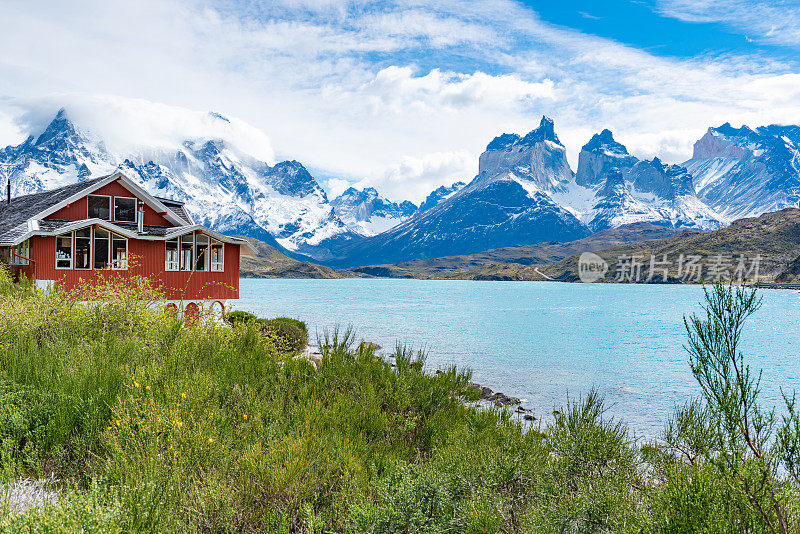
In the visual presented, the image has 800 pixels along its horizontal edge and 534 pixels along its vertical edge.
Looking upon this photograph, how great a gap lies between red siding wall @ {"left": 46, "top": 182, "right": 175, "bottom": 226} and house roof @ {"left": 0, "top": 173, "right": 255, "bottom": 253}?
14.3 inches

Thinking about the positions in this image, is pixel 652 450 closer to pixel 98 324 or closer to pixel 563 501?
pixel 563 501

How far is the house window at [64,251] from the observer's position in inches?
998

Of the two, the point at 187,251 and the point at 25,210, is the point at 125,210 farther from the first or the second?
the point at 25,210

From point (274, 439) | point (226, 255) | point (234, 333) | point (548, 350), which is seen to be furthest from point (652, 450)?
point (548, 350)

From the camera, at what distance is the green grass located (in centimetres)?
413

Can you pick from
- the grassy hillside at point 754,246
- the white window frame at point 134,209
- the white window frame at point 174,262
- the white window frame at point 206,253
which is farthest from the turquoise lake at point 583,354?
the grassy hillside at point 754,246

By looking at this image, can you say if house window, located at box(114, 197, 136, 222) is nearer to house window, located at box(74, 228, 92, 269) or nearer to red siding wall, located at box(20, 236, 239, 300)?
house window, located at box(74, 228, 92, 269)

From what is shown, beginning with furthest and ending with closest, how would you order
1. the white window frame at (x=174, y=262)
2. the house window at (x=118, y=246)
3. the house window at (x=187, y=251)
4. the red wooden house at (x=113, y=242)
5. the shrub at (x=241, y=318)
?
the house window at (x=187, y=251), the white window frame at (x=174, y=262), the house window at (x=118, y=246), the red wooden house at (x=113, y=242), the shrub at (x=241, y=318)

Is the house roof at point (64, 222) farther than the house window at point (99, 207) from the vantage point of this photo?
No

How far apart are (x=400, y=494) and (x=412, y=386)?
5.35 meters

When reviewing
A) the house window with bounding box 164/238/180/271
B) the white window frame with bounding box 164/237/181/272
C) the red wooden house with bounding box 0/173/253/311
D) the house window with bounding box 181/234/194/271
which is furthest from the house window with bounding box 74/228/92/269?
the house window with bounding box 181/234/194/271

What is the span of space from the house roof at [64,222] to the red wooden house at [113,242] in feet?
0.16

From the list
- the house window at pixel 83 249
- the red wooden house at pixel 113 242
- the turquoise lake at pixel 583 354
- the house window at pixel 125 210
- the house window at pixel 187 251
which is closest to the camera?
the turquoise lake at pixel 583 354

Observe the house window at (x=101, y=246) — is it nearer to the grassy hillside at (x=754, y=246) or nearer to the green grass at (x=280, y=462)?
the green grass at (x=280, y=462)
